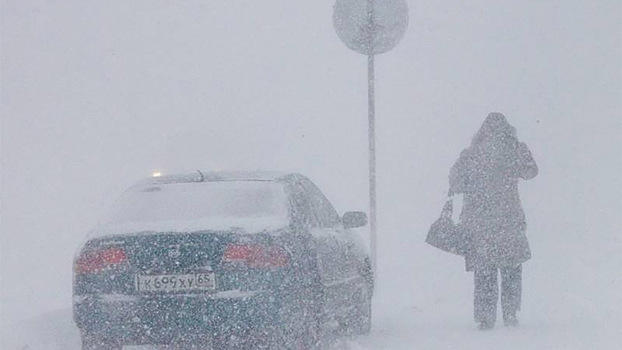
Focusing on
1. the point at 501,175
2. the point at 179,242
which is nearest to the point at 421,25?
the point at 501,175

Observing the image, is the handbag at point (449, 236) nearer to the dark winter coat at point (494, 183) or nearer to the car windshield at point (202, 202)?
the dark winter coat at point (494, 183)

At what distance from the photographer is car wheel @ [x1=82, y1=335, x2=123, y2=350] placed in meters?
6.64

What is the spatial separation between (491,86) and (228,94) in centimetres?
956

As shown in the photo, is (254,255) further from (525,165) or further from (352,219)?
(525,165)

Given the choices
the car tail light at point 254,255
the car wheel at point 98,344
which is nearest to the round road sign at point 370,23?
the car tail light at point 254,255

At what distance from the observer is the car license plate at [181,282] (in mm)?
6598

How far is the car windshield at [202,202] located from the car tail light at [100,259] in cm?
39

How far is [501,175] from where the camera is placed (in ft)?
32.0

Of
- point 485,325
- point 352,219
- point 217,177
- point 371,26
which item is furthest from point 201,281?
point 371,26

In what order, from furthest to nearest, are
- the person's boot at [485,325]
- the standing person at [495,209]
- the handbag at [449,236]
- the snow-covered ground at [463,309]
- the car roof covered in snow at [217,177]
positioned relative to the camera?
the handbag at [449,236]
the standing person at [495,209]
the person's boot at [485,325]
the snow-covered ground at [463,309]
the car roof covered in snow at [217,177]

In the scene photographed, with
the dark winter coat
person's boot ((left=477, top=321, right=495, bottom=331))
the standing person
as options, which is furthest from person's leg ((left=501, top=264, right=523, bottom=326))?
person's boot ((left=477, top=321, right=495, bottom=331))

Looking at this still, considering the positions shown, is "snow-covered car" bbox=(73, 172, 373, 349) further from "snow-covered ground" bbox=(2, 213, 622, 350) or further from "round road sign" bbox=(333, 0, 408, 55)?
"round road sign" bbox=(333, 0, 408, 55)

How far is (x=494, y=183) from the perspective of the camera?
32.0ft

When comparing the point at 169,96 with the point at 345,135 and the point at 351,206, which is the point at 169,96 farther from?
the point at 351,206
